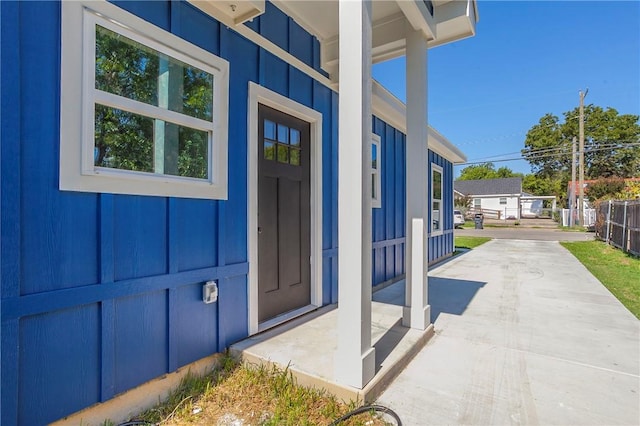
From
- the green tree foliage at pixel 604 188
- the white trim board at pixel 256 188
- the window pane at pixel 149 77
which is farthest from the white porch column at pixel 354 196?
the green tree foliage at pixel 604 188

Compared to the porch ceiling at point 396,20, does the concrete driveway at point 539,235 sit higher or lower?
lower

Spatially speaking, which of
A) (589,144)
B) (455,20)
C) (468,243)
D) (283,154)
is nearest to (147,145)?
(283,154)

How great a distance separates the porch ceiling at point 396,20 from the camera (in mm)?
3029

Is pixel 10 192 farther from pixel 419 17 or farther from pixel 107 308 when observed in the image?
pixel 419 17

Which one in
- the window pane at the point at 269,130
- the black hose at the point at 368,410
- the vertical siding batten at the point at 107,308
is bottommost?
the black hose at the point at 368,410

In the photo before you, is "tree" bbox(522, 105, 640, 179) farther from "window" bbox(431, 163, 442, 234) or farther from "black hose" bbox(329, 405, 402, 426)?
"black hose" bbox(329, 405, 402, 426)

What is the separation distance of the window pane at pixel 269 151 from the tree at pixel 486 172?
59462mm

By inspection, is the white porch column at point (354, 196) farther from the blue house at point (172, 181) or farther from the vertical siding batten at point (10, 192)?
the vertical siding batten at point (10, 192)

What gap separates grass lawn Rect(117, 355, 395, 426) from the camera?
188cm

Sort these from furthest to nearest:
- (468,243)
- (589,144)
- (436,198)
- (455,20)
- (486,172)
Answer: (486,172), (589,144), (468,243), (436,198), (455,20)

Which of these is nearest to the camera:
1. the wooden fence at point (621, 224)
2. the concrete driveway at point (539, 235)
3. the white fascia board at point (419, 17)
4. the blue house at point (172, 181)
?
the blue house at point (172, 181)

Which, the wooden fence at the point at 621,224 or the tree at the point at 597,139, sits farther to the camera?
the tree at the point at 597,139

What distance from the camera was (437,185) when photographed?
8.25m

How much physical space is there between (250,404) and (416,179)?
2.41m
